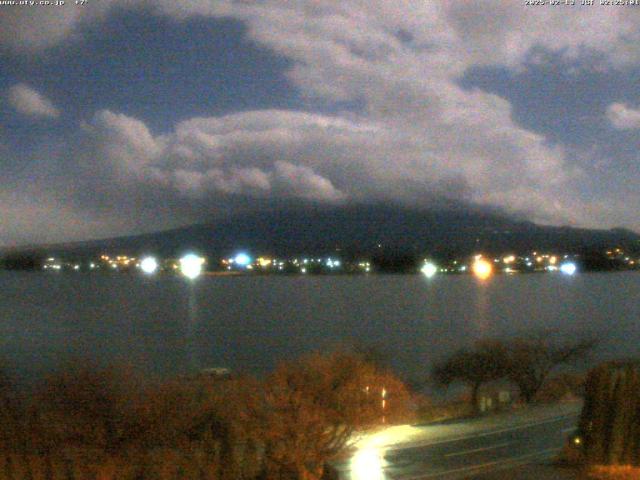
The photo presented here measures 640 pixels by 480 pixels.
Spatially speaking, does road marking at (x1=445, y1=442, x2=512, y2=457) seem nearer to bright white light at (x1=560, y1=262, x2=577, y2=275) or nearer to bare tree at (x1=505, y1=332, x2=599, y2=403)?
bare tree at (x1=505, y1=332, x2=599, y2=403)

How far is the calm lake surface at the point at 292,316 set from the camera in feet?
118

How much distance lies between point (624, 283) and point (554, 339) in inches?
1341

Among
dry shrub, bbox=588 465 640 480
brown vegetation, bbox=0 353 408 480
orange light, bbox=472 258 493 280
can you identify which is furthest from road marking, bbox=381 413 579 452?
orange light, bbox=472 258 493 280

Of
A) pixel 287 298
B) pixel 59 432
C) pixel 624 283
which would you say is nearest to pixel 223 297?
pixel 287 298

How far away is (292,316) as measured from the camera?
166 feet

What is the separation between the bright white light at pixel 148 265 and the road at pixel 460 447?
5148cm

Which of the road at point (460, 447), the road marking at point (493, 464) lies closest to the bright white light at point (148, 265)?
the road at point (460, 447)

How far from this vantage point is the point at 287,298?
58.0 m

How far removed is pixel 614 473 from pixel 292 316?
42.8m

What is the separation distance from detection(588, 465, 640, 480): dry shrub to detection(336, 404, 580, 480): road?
1614 mm

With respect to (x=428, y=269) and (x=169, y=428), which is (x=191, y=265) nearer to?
(x=428, y=269)

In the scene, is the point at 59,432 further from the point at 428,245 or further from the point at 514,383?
the point at 428,245

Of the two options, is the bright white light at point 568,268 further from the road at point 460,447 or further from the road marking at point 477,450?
the road marking at point 477,450

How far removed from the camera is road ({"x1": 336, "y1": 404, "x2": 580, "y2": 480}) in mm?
11781
